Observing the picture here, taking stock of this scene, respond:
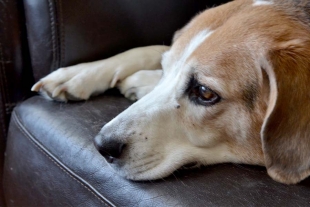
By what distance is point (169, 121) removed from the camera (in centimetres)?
132

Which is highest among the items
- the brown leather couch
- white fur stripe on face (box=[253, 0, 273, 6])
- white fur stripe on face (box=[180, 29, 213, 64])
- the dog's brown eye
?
white fur stripe on face (box=[253, 0, 273, 6])

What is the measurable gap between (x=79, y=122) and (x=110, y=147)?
0.92ft

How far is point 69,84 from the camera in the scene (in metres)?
1.64

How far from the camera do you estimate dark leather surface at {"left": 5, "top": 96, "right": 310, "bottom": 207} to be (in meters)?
1.21

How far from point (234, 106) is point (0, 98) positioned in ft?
3.08

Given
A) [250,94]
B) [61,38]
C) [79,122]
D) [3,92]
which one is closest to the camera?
→ [250,94]

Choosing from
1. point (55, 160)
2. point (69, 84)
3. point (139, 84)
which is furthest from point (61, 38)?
point (55, 160)

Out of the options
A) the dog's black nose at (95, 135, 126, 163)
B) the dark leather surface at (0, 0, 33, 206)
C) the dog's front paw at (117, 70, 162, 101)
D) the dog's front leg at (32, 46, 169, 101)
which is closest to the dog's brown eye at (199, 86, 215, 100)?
the dog's black nose at (95, 135, 126, 163)

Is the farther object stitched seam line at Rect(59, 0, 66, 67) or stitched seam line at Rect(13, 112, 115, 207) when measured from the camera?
stitched seam line at Rect(59, 0, 66, 67)

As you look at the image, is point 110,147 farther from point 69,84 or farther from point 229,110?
point 69,84

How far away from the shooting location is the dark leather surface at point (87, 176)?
121cm

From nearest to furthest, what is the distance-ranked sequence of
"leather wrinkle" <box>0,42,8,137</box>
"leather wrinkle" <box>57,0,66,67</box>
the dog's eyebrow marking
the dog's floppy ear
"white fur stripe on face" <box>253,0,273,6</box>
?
the dog's floppy ear → the dog's eyebrow marking → "white fur stripe on face" <box>253,0,273,6</box> → "leather wrinkle" <box>57,0,66,67</box> → "leather wrinkle" <box>0,42,8,137</box>

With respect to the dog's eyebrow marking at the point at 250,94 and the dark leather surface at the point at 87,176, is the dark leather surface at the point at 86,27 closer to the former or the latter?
the dark leather surface at the point at 87,176

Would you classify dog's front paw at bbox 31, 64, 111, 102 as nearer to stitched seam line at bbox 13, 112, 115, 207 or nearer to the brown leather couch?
the brown leather couch
